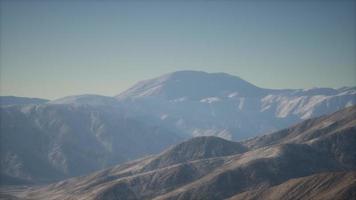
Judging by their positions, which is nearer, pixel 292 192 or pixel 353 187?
pixel 353 187

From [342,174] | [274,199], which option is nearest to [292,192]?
[274,199]

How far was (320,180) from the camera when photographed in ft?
654

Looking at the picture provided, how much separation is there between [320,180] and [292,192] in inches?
535

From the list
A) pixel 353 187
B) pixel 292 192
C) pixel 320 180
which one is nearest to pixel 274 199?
pixel 292 192

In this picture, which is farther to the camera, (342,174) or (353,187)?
(342,174)

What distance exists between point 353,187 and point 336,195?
8717mm

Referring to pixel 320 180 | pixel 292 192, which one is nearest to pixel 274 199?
pixel 292 192

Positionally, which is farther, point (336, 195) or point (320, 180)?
point (320, 180)

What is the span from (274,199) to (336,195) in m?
29.4

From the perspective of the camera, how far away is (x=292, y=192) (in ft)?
649

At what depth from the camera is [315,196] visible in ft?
623

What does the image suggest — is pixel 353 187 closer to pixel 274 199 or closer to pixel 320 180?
pixel 320 180

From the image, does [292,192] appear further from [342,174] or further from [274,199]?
[342,174]

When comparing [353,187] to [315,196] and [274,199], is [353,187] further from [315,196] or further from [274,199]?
[274,199]
